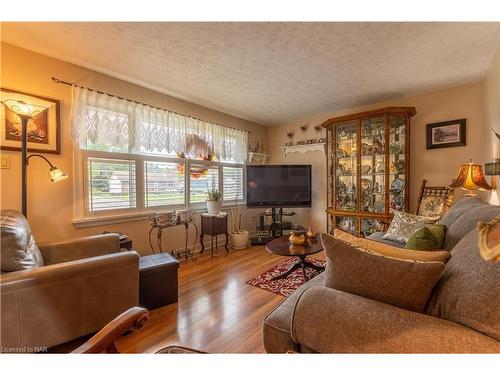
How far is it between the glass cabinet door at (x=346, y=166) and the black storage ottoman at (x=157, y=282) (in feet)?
8.94

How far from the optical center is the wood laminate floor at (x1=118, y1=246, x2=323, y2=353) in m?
1.57

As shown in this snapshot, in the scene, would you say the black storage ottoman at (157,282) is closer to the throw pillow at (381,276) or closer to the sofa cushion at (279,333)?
the sofa cushion at (279,333)

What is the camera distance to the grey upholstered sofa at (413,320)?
0.69 meters

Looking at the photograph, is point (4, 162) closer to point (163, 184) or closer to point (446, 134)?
point (163, 184)

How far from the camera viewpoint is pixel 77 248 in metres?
2.01

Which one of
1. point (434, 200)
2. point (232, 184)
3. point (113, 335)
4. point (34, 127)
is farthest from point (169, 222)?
point (434, 200)

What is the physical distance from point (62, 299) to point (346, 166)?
368cm

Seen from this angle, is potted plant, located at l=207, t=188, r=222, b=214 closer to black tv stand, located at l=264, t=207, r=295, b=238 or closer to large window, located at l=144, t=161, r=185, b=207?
large window, located at l=144, t=161, r=185, b=207

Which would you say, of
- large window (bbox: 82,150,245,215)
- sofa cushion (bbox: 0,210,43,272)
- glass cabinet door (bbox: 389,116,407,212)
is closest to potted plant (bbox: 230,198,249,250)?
large window (bbox: 82,150,245,215)

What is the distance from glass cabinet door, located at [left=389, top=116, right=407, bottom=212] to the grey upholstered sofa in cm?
250

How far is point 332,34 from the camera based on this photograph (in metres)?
1.88

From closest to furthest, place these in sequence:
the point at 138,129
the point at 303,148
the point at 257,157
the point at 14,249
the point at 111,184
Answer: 1. the point at 14,249
2. the point at 111,184
3. the point at 138,129
4. the point at 303,148
5. the point at 257,157

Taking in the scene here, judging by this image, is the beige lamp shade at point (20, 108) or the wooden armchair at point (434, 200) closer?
the beige lamp shade at point (20, 108)

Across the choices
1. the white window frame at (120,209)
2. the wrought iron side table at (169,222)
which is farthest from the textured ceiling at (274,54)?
the wrought iron side table at (169,222)
